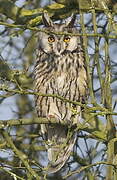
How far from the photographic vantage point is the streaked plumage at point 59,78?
4.38 meters

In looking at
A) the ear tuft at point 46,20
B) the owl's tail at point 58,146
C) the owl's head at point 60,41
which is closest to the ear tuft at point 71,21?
the owl's head at point 60,41

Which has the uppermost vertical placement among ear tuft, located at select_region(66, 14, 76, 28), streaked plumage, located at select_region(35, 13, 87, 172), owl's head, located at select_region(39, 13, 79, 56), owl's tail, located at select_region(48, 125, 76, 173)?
ear tuft, located at select_region(66, 14, 76, 28)

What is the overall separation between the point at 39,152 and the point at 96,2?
137 cm

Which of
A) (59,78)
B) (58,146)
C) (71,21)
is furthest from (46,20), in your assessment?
(58,146)

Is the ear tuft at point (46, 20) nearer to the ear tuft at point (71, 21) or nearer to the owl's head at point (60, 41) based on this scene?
the owl's head at point (60, 41)

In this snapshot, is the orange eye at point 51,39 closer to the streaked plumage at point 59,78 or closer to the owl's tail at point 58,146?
the streaked plumage at point 59,78

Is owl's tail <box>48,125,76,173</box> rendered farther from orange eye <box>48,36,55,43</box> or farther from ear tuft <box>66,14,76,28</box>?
ear tuft <box>66,14,76,28</box>

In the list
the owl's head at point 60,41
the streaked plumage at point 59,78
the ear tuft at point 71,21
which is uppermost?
the ear tuft at point 71,21

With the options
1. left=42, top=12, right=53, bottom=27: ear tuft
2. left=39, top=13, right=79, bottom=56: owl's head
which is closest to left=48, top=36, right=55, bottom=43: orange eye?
left=39, top=13, right=79, bottom=56: owl's head

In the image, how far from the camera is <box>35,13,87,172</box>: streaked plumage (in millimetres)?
4383

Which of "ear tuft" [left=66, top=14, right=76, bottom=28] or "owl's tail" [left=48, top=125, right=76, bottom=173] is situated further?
"ear tuft" [left=66, top=14, right=76, bottom=28]

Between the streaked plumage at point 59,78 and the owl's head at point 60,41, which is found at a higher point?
the owl's head at point 60,41

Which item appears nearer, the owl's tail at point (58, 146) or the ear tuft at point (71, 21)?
the owl's tail at point (58, 146)

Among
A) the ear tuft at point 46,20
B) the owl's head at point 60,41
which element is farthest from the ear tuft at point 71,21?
the ear tuft at point 46,20
